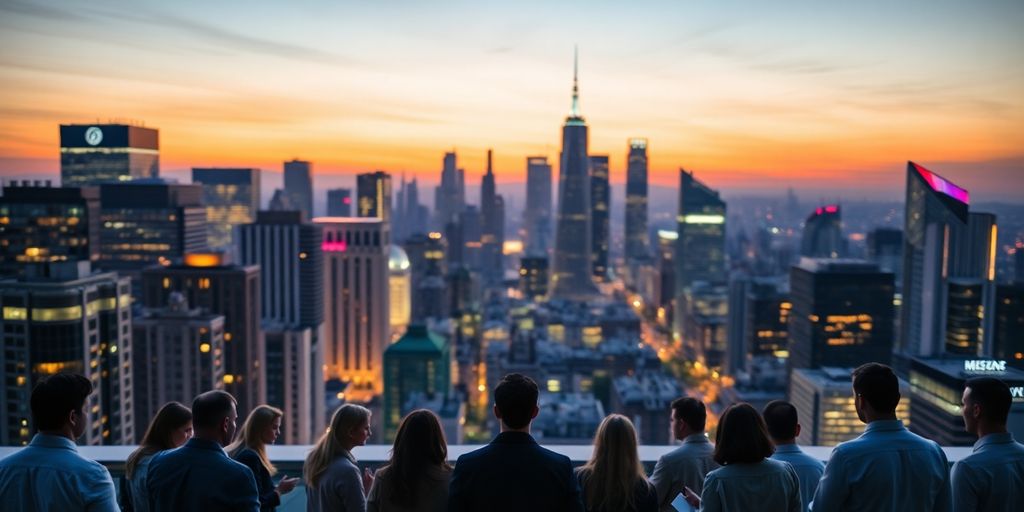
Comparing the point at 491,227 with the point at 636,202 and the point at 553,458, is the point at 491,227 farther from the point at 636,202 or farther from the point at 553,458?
the point at 553,458

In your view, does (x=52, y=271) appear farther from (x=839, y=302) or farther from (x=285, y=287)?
(x=839, y=302)

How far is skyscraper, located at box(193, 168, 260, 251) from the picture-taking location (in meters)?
117

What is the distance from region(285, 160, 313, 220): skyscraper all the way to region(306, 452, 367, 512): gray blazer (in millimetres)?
132965

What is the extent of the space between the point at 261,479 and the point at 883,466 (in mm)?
2348

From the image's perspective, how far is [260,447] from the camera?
3.24 m

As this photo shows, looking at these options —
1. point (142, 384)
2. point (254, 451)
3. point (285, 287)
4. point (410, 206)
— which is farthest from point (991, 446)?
point (410, 206)

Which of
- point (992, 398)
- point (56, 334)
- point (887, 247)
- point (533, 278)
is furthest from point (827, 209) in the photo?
point (992, 398)

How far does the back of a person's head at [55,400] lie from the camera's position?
253 cm

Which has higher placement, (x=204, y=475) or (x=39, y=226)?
(x=204, y=475)

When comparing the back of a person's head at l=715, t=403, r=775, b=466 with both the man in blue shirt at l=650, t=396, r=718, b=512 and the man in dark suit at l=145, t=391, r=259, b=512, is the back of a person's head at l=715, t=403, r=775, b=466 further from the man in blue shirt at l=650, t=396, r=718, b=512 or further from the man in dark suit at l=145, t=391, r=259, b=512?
the man in dark suit at l=145, t=391, r=259, b=512

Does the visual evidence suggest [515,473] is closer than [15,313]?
Yes

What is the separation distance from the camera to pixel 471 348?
78062 mm

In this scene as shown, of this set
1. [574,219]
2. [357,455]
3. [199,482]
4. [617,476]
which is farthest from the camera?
[574,219]

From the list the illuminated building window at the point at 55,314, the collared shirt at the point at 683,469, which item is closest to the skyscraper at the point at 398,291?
the illuminated building window at the point at 55,314
